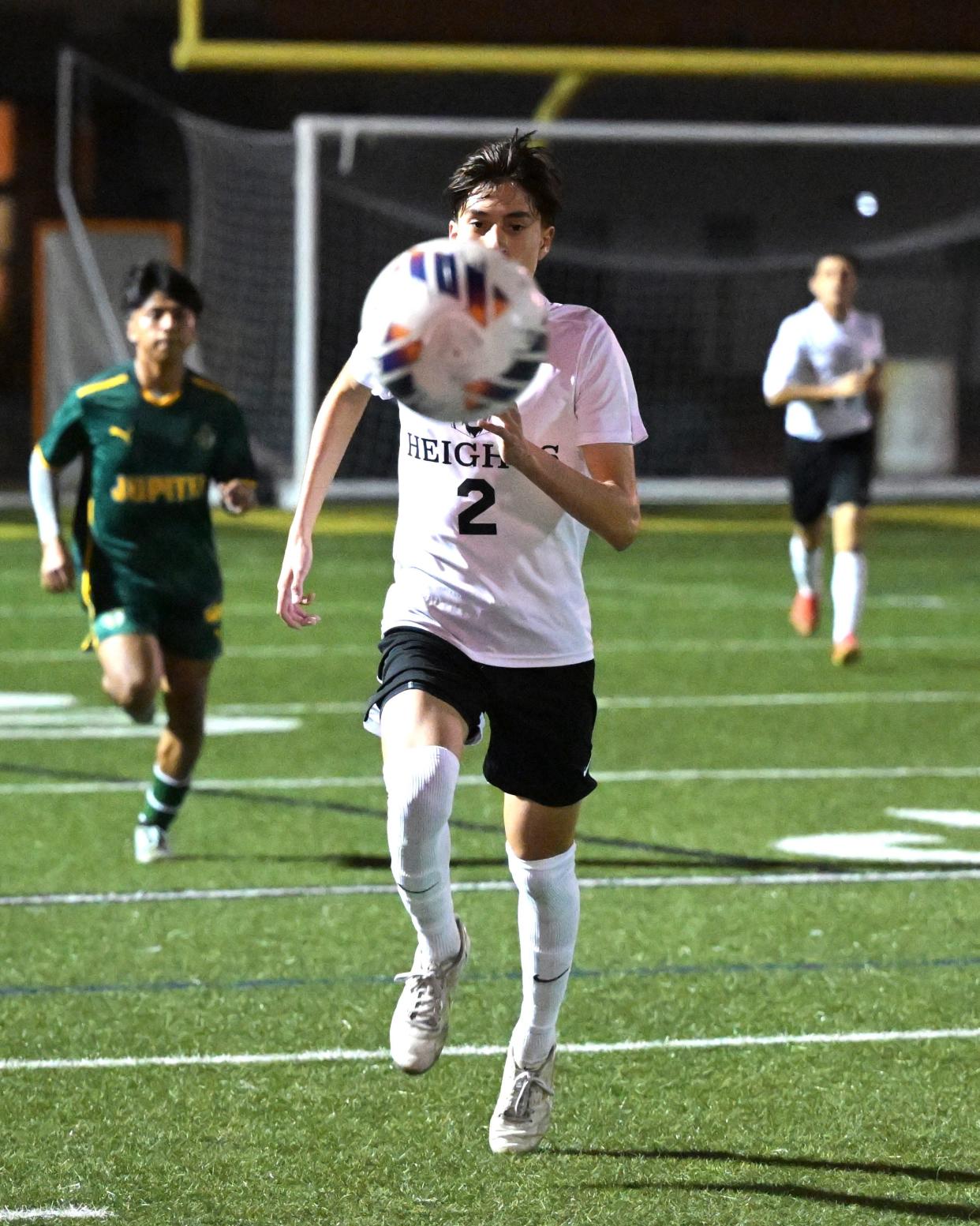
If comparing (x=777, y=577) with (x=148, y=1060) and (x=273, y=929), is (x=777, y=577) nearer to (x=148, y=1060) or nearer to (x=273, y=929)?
(x=273, y=929)

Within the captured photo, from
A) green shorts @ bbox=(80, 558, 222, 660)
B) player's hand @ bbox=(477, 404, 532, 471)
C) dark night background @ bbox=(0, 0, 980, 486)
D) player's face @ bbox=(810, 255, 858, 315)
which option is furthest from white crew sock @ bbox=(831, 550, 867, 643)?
dark night background @ bbox=(0, 0, 980, 486)

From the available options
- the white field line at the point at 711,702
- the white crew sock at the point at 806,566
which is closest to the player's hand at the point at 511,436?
the white field line at the point at 711,702

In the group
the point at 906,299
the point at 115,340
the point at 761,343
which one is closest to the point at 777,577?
the point at 115,340

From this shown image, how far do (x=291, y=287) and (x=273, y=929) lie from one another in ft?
58.8

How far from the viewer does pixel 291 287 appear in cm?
2370

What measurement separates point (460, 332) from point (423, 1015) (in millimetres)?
1441

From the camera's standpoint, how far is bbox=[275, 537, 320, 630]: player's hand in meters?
4.42

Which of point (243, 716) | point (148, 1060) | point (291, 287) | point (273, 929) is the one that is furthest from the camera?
point (291, 287)

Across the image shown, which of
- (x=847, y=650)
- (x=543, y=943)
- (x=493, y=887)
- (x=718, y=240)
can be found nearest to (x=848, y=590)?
(x=847, y=650)

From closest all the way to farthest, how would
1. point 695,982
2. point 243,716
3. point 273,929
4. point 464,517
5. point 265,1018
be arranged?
1. point 464,517
2. point 265,1018
3. point 695,982
4. point 273,929
5. point 243,716

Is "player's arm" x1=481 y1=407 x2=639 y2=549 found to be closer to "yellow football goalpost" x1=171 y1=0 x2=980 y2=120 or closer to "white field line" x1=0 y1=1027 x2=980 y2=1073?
"white field line" x1=0 y1=1027 x2=980 y2=1073

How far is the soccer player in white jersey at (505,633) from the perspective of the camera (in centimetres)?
426

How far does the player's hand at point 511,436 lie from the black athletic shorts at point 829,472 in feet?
28.7

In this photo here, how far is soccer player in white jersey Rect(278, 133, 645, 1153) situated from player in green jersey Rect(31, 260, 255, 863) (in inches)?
115
